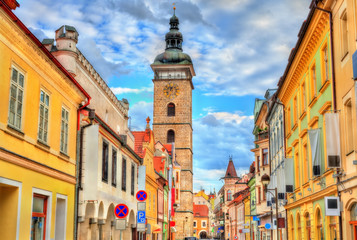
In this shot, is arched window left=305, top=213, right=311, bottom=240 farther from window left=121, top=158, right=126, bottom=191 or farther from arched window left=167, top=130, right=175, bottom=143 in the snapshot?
arched window left=167, top=130, right=175, bottom=143

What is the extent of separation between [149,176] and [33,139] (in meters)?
24.0

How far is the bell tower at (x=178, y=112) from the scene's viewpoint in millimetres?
90500

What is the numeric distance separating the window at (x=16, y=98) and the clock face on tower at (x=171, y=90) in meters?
80.7

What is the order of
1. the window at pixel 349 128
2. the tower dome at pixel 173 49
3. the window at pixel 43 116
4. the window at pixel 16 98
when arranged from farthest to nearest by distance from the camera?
the tower dome at pixel 173 49 → the window at pixel 43 116 → the window at pixel 349 128 → the window at pixel 16 98

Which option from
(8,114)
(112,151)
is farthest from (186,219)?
(8,114)

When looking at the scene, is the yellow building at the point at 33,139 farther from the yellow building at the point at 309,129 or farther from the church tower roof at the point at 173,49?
the church tower roof at the point at 173,49

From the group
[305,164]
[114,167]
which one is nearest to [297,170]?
[305,164]

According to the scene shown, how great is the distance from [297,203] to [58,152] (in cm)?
1208

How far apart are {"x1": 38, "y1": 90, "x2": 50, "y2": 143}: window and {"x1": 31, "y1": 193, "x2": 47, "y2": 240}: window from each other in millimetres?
1764

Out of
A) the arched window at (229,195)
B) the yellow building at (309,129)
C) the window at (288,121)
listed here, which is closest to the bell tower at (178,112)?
the arched window at (229,195)

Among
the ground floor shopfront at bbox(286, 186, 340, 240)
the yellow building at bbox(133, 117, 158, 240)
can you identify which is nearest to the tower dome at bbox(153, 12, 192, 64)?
the yellow building at bbox(133, 117, 158, 240)

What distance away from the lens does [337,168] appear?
14.9 metres

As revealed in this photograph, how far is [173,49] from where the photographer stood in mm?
99625

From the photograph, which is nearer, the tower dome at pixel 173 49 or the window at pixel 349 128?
the window at pixel 349 128
